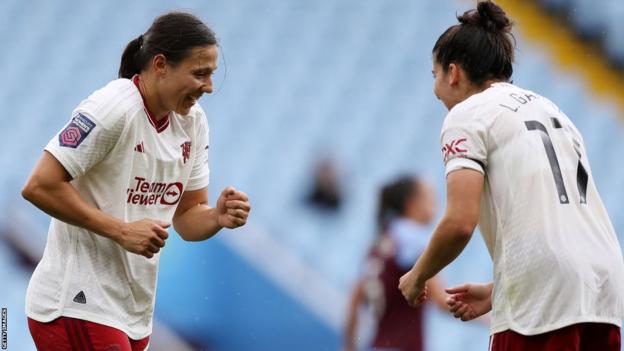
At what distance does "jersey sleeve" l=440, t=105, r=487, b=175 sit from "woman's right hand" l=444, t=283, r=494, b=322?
497 mm

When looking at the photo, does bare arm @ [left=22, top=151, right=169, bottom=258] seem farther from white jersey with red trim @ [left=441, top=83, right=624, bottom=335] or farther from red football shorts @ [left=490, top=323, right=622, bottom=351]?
red football shorts @ [left=490, top=323, right=622, bottom=351]

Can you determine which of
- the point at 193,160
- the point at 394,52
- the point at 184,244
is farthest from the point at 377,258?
the point at 193,160

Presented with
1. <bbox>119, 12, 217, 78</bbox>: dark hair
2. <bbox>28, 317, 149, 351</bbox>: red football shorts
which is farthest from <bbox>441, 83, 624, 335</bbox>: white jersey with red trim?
<bbox>28, 317, 149, 351</bbox>: red football shorts

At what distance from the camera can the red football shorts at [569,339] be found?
128 inches

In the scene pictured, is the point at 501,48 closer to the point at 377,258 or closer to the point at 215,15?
the point at 377,258

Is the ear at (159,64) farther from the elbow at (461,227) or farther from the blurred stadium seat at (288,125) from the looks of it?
the blurred stadium seat at (288,125)

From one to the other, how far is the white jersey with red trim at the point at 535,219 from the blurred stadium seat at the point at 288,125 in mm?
3933

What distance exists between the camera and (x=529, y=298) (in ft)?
10.9

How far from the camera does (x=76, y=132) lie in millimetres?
3543

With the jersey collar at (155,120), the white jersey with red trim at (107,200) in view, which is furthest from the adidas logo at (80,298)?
the jersey collar at (155,120)

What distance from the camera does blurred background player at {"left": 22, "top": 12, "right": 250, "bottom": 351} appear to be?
353 centimetres

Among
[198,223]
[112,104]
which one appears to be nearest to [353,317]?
[198,223]

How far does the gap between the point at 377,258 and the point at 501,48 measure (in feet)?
11.4

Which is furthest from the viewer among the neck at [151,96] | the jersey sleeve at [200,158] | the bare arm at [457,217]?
the jersey sleeve at [200,158]
